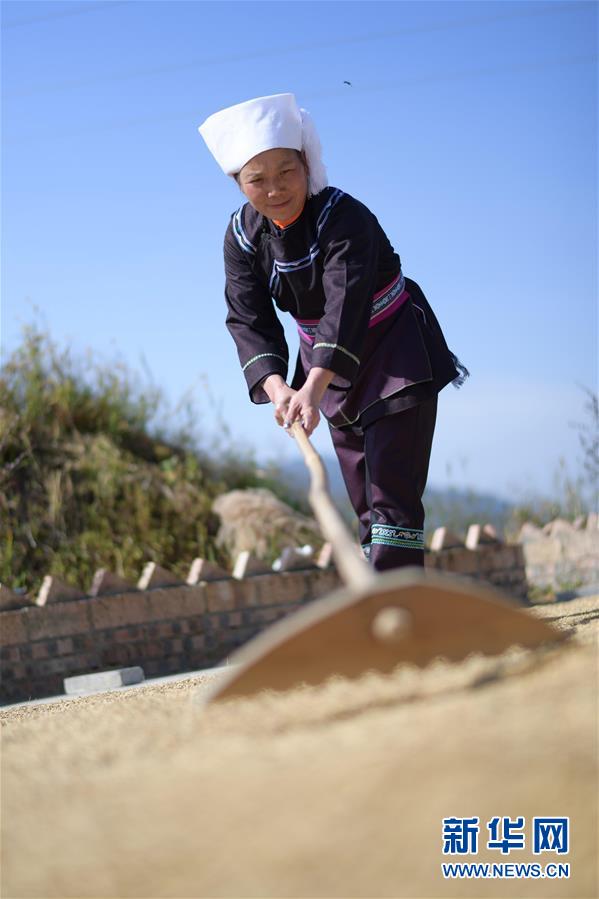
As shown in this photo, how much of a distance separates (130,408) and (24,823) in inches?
252

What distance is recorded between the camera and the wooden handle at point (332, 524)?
6.13 ft

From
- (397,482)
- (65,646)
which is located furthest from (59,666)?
(397,482)

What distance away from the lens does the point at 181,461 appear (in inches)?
302

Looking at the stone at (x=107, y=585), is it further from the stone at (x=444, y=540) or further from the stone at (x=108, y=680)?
the stone at (x=444, y=540)

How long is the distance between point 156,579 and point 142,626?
0.23 meters

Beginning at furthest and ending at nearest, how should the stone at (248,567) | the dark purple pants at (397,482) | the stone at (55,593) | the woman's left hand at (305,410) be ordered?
1. the stone at (248,567)
2. the stone at (55,593)
3. the dark purple pants at (397,482)
4. the woman's left hand at (305,410)

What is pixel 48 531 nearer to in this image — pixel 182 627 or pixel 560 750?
pixel 182 627

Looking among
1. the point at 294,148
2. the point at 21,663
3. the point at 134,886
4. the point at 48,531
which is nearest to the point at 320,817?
the point at 134,886

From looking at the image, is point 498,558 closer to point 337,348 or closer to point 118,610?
point 118,610

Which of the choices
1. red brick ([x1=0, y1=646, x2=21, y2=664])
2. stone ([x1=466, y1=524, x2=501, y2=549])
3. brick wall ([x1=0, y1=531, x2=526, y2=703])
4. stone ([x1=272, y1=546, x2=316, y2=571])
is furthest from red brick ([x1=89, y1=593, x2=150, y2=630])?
stone ([x1=466, y1=524, x2=501, y2=549])

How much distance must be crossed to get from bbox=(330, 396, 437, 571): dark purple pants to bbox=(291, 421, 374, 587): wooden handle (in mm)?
405

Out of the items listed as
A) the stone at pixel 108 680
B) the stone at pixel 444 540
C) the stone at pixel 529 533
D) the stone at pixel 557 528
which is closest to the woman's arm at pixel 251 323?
the stone at pixel 108 680

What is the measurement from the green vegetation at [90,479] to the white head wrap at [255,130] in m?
3.85

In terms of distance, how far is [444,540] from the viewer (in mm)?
6223
